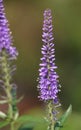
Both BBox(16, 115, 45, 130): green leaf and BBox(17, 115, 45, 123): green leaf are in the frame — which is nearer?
BBox(17, 115, 45, 123): green leaf

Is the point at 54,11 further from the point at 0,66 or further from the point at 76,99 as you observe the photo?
the point at 0,66

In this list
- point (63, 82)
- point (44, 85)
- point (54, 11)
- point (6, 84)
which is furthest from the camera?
point (54, 11)

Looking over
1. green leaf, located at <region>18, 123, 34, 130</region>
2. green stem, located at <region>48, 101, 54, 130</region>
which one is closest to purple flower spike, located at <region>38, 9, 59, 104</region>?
green stem, located at <region>48, 101, 54, 130</region>

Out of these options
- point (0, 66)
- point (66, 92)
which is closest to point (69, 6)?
point (66, 92)

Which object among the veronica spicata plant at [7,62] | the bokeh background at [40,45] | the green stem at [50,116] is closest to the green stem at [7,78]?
the veronica spicata plant at [7,62]

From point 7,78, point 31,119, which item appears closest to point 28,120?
point 31,119

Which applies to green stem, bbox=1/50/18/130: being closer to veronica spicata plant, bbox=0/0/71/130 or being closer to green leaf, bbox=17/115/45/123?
veronica spicata plant, bbox=0/0/71/130

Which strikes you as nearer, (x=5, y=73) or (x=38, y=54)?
Result: (x=5, y=73)
